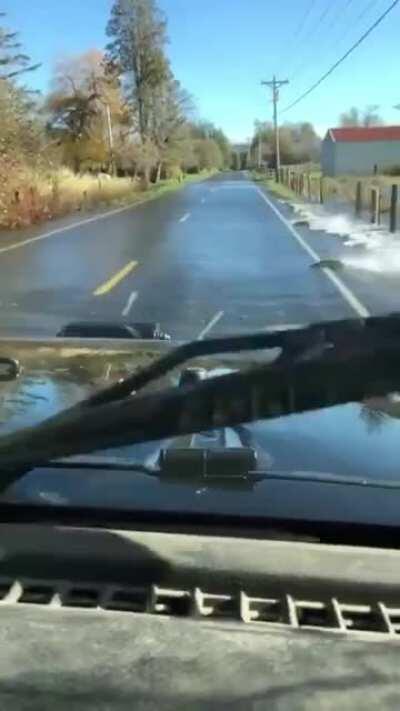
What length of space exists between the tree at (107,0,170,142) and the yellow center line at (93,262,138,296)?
8.19 meters

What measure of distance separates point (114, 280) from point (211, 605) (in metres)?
12.3

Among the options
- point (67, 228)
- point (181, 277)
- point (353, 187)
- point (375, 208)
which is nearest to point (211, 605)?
point (181, 277)

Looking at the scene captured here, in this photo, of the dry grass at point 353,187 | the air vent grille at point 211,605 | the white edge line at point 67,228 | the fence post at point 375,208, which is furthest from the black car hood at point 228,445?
the dry grass at point 353,187

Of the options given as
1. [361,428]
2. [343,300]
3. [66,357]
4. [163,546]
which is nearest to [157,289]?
[343,300]

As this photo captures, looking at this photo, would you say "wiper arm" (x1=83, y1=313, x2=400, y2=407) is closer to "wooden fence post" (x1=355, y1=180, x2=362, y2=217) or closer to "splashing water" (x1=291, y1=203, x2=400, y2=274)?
"splashing water" (x1=291, y1=203, x2=400, y2=274)

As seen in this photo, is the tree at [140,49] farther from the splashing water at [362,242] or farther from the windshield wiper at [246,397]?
the splashing water at [362,242]

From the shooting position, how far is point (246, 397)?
99.4 inches

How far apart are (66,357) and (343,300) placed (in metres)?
7.37

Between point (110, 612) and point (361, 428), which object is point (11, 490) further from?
point (361, 428)

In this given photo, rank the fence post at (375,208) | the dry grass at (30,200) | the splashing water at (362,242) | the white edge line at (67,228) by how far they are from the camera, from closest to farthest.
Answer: the splashing water at (362,242), the white edge line at (67,228), the fence post at (375,208), the dry grass at (30,200)

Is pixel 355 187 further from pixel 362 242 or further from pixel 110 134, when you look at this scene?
pixel 110 134

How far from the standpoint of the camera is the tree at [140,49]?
365 centimetres

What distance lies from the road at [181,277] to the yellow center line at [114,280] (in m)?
0.02

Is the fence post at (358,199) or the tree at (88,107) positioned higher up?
the tree at (88,107)
